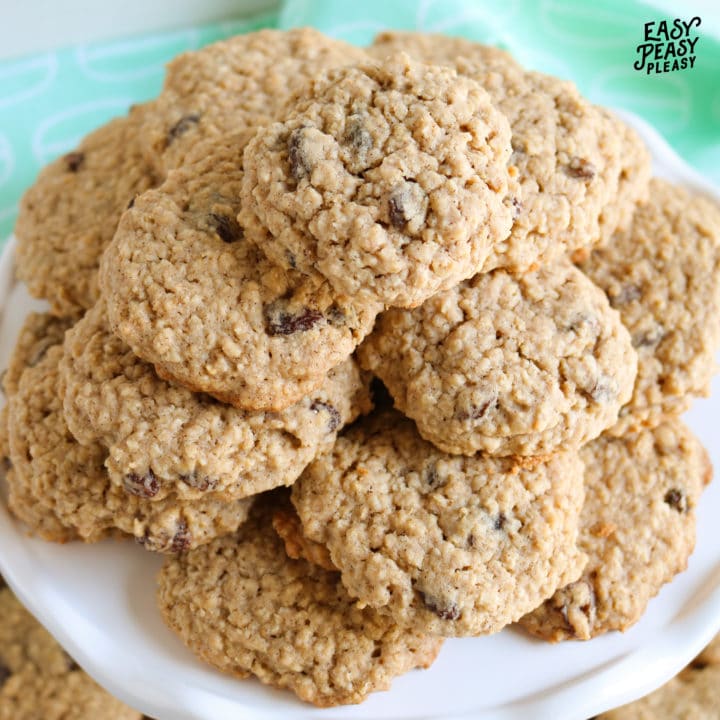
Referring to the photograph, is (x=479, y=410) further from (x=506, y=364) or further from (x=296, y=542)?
(x=296, y=542)

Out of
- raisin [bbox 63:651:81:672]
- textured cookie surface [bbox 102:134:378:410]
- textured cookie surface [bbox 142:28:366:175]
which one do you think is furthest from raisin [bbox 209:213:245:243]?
raisin [bbox 63:651:81:672]

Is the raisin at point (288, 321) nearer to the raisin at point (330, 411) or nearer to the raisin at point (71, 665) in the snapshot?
the raisin at point (330, 411)

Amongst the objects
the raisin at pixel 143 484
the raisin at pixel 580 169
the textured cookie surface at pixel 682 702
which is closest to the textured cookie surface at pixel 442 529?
the raisin at pixel 143 484

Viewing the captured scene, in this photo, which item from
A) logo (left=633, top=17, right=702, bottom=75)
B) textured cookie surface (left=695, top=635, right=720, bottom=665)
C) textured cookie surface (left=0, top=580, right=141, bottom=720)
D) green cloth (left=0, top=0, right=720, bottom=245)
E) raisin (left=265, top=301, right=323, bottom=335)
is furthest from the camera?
green cloth (left=0, top=0, right=720, bottom=245)

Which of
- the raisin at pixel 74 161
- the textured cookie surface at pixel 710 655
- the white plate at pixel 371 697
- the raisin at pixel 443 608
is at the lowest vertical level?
the textured cookie surface at pixel 710 655

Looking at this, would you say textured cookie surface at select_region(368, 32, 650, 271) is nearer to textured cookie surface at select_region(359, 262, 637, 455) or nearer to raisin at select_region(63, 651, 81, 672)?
textured cookie surface at select_region(359, 262, 637, 455)

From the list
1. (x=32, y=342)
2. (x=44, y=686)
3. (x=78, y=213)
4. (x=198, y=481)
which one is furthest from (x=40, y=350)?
(x=44, y=686)
